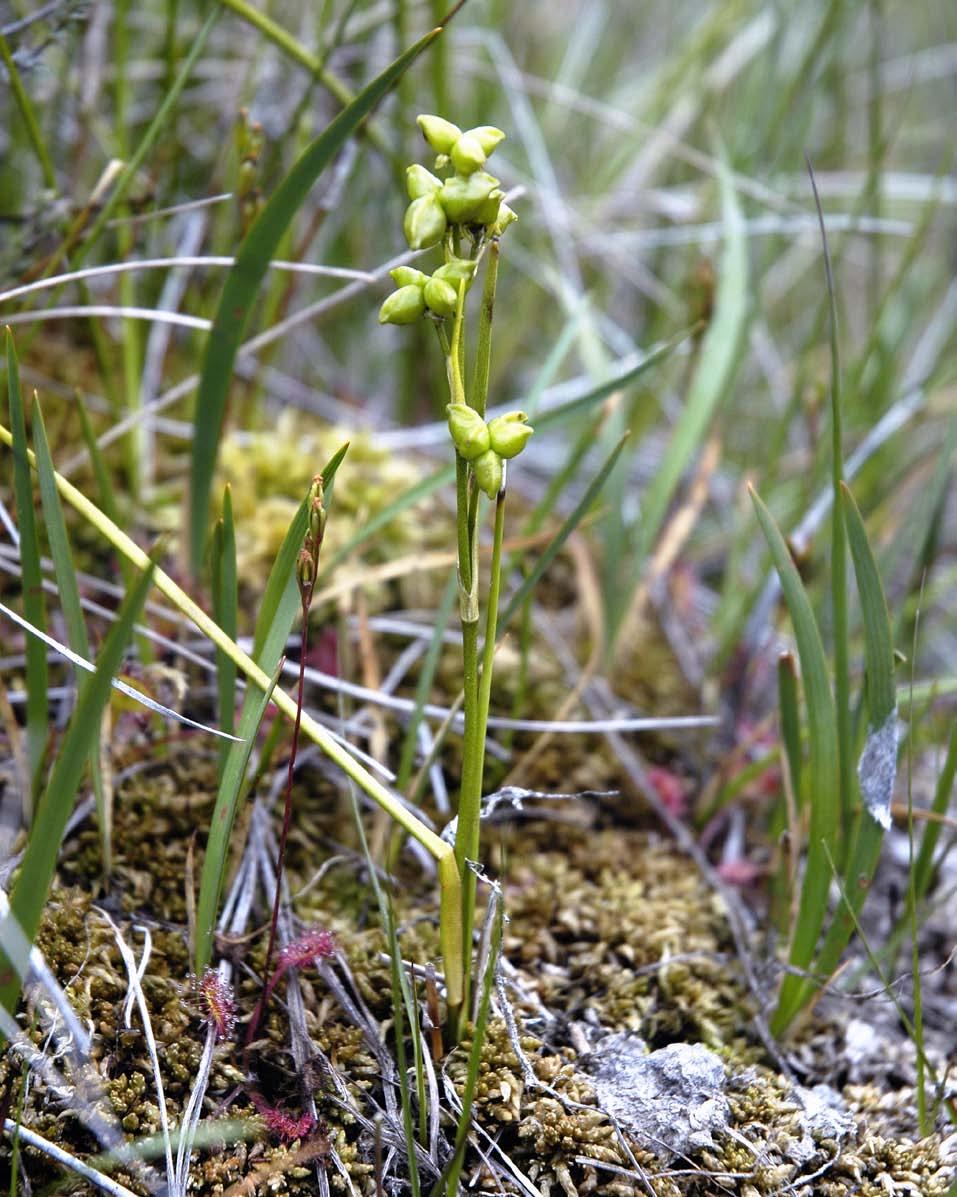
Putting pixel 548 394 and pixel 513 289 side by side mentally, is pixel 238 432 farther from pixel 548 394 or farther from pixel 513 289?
pixel 513 289

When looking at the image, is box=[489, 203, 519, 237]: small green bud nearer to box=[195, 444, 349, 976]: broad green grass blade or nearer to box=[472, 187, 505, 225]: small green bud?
box=[472, 187, 505, 225]: small green bud

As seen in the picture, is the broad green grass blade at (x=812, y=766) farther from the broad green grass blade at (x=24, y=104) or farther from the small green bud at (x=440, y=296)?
the broad green grass blade at (x=24, y=104)

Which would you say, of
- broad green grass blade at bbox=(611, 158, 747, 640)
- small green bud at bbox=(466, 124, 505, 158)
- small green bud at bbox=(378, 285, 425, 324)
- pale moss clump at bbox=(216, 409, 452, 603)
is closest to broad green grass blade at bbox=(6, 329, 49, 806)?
small green bud at bbox=(378, 285, 425, 324)

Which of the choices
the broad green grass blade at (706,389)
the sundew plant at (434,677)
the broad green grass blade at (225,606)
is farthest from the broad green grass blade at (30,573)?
the broad green grass blade at (706,389)

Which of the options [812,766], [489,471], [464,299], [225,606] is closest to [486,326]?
[464,299]

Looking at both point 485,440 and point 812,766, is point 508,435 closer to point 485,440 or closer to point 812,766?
point 485,440

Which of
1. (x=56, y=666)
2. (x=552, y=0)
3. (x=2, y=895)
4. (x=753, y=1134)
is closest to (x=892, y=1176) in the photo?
(x=753, y=1134)

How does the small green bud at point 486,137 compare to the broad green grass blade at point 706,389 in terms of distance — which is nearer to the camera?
the small green bud at point 486,137
